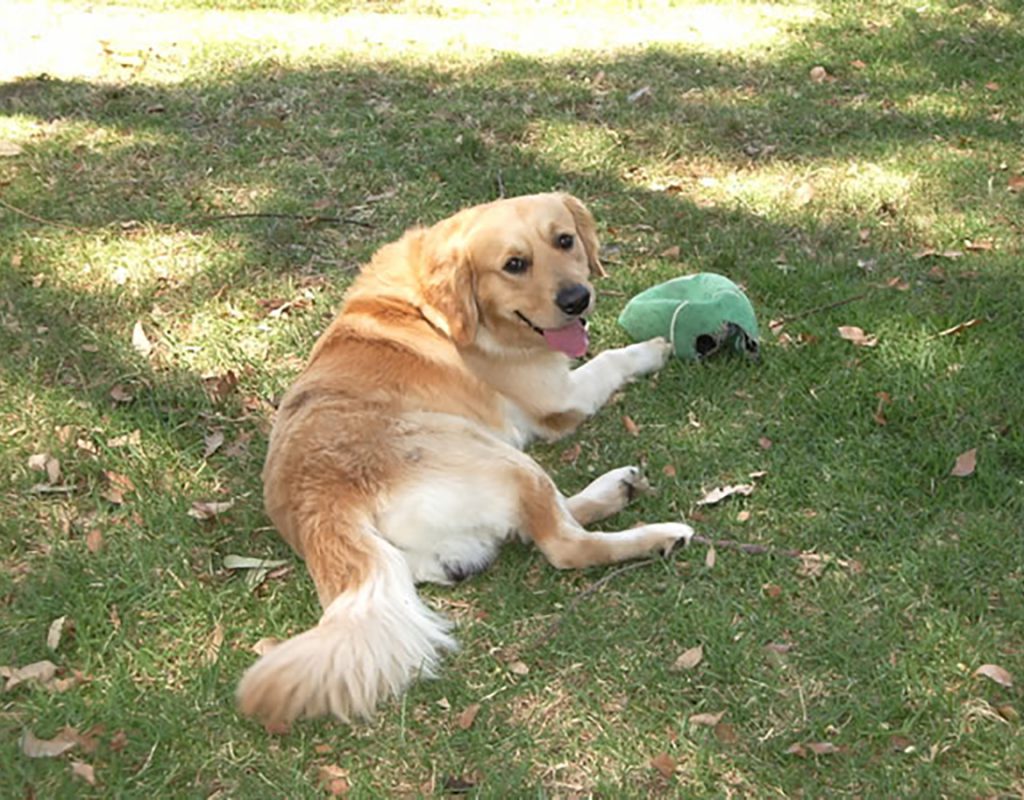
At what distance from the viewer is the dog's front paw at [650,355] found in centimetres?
432

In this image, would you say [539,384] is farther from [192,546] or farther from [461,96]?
[461,96]

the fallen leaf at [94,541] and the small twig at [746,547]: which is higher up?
the small twig at [746,547]

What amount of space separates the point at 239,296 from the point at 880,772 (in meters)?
3.63

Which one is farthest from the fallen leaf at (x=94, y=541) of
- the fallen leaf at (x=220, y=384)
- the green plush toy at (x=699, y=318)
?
the green plush toy at (x=699, y=318)

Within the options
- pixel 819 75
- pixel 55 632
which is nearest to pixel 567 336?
pixel 55 632

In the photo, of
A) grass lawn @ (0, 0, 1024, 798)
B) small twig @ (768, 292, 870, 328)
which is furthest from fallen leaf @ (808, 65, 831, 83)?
small twig @ (768, 292, 870, 328)

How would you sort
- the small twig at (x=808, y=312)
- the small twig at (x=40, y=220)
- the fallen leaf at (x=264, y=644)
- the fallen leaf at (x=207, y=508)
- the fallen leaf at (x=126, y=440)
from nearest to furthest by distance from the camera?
1. the fallen leaf at (x=264, y=644)
2. the fallen leaf at (x=207, y=508)
3. the fallen leaf at (x=126, y=440)
4. the small twig at (x=808, y=312)
5. the small twig at (x=40, y=220)

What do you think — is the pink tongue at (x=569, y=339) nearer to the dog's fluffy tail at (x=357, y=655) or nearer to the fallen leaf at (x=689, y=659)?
the dog's fluffy tail at (x=357, y=655)

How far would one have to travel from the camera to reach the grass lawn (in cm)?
282

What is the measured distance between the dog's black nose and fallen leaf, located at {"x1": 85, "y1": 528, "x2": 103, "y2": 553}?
5.83ft

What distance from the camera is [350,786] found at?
8.93 ft

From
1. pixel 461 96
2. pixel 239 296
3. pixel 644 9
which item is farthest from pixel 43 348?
pixel 644 9

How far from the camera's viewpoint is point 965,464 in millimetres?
3609

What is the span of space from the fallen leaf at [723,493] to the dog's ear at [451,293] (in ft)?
3.32
